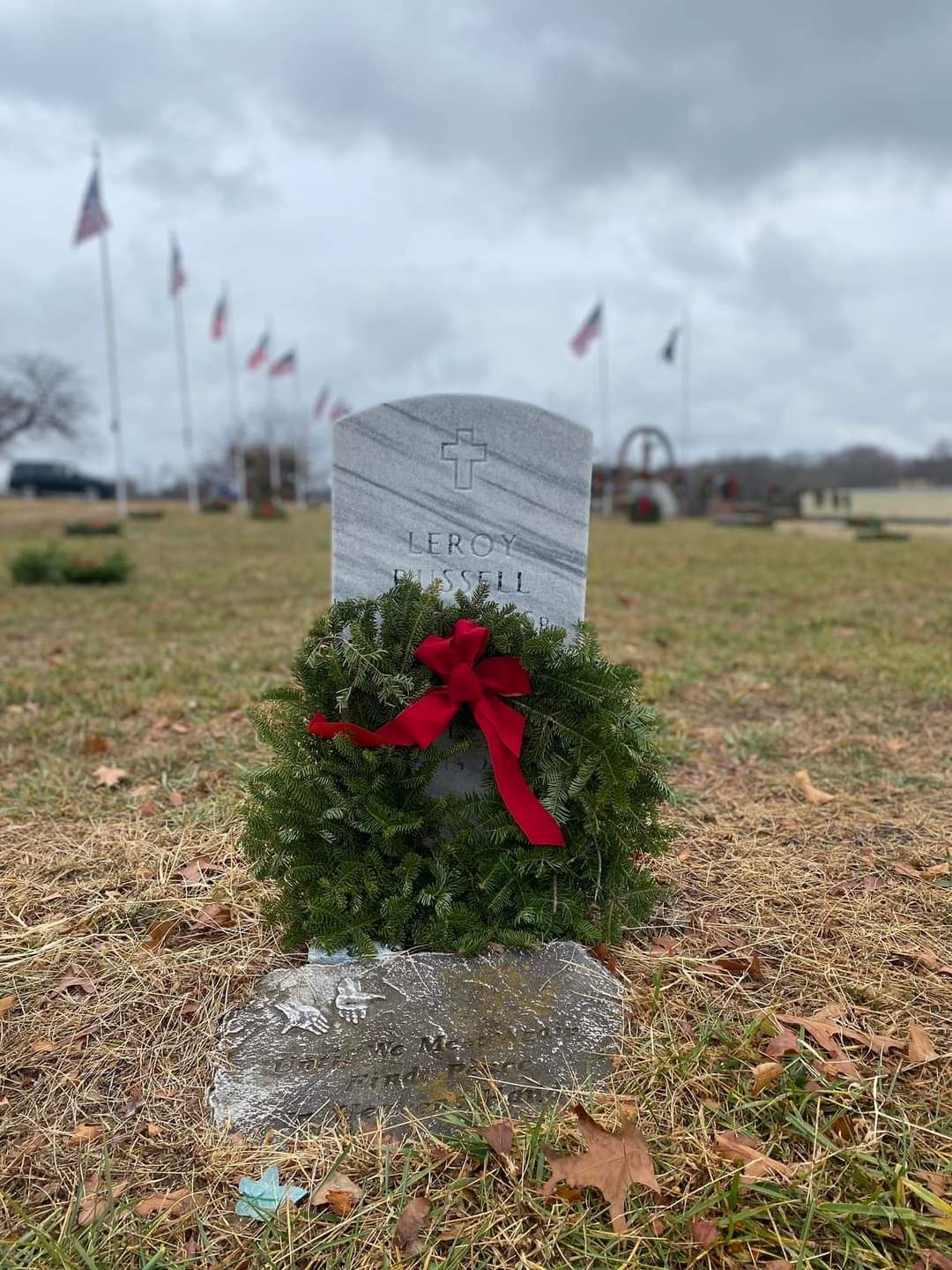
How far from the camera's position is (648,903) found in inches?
101

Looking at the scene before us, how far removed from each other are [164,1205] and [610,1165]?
0.92m

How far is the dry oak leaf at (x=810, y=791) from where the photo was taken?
357 centimetres

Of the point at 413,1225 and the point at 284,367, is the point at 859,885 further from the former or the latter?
the point at 284,367

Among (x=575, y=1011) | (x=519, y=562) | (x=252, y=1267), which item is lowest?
(x=252, y=1267)

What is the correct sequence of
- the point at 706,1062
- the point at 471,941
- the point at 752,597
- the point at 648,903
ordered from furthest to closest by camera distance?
the point at 752,597
the point at 648,903
the point at 471,941
the point at 706,1062

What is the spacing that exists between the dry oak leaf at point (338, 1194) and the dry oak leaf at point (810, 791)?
8.27 feet

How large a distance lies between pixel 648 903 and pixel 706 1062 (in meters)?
0.57

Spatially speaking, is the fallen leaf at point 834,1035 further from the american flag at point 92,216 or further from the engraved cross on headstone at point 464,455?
the american flag at point 92,216

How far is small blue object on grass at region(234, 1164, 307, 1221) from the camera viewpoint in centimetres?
169

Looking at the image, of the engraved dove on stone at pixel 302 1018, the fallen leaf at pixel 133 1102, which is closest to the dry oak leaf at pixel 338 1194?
the engraved dove on stone at pixel 302 1018

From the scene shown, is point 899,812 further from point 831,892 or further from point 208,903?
point 208,903

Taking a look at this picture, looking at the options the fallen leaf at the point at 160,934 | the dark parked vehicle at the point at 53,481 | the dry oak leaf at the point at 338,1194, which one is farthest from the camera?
the dark parked vehicle at the point at 53,481

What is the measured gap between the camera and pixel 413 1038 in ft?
6.77

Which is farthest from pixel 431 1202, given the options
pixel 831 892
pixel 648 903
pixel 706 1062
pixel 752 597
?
pixel 752 597
